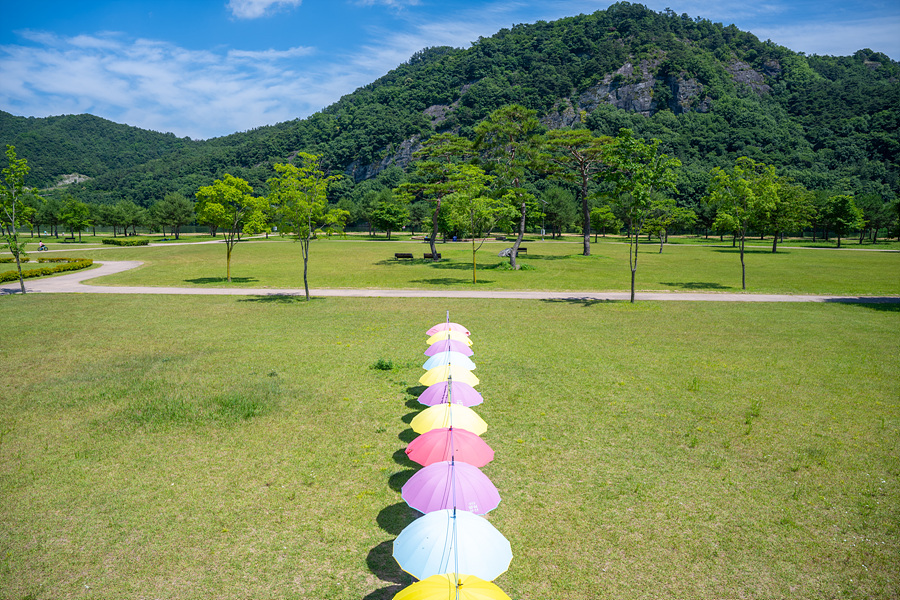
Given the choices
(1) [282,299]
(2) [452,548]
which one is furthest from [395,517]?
(1) [282,299]

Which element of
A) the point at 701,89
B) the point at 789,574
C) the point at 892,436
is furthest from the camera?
the point at 701,89

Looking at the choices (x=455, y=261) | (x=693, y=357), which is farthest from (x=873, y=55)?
(x=693, y=357)

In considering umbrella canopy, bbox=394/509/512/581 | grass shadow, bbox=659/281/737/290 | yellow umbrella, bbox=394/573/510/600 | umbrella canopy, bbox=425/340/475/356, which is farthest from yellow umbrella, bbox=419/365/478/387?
grass shadow, bbox=659/281/737/290

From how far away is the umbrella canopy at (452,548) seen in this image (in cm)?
479

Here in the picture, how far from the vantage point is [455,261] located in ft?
152

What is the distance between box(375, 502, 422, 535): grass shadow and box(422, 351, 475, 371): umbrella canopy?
3.42 metres

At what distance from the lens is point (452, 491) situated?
19.6 feet

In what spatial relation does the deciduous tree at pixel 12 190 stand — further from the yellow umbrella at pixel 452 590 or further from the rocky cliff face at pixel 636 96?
the rocky cliff face at pixel 636 96

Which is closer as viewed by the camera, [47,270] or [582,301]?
[582,301]

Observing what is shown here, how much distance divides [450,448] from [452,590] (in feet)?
9.40

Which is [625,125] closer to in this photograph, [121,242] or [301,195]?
[121,242]

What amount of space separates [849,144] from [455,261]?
128873mm

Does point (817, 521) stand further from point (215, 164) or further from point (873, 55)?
point (873, 55)

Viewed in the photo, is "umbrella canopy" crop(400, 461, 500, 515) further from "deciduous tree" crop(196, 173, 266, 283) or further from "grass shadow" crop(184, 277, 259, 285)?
"grass shadow" crop(184, 277, 259, 285)
